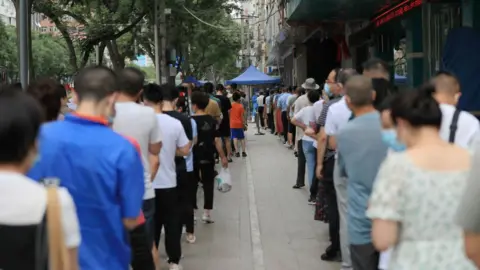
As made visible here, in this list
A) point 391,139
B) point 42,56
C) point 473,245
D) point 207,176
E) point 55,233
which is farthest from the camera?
point 42,56

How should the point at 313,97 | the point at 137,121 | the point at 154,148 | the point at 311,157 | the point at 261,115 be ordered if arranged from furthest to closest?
the point at 261,115 < the point at 313,97 < the point at 311,157 < the point at 154,148 < the point at 137,121

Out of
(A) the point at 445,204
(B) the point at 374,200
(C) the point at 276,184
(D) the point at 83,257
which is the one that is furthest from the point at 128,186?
(C) the point at 276,184

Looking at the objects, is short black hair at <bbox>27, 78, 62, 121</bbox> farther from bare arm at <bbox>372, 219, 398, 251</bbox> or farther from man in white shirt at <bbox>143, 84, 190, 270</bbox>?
bare arm at <bbox>372, 219, 398, 251</bbox>

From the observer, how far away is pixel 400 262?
3291 millimetres

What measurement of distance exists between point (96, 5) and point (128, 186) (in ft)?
65.6

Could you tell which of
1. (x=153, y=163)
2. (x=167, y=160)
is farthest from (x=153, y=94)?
(x=153, y=163)

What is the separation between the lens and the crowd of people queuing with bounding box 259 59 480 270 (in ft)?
10.4

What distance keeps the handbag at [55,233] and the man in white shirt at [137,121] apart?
2354mm

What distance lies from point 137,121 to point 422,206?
8.29 feet

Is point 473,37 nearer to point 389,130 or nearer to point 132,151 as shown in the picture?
point 389,130

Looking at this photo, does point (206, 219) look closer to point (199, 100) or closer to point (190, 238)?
point (190, 238)

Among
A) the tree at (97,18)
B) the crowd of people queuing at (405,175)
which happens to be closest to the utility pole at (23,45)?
the crowd of people queuing at (405,175)

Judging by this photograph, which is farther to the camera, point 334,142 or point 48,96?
point 334,142

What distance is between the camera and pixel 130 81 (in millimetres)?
5137
